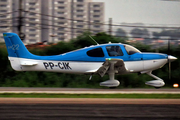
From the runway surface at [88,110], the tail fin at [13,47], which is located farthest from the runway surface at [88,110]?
the tail fin at [13,47]

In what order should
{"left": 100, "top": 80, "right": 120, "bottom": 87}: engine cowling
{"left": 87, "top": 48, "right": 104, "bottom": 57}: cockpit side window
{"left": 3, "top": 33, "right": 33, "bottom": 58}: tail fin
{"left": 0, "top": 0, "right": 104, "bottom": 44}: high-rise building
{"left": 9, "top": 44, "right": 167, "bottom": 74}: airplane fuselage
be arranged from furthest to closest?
1. {"left": 0, "top": 0, "right": 104, "bottom": 44}: high-rise building
2. {"left": 3, "top": 33, "right": 33, "bottom": 58}: tail fin
3. {"left": 9, "top": 44, "right": 167, "bottom": 74}: airplane fuselage
4. {"left": 87, "top": 48, "right": 104, "bottom": 57}: cockpit side window
5. {"left": 100, "top": 80, "right": 120, "bottom": 87}: engine cowling

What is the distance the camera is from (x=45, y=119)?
620cm

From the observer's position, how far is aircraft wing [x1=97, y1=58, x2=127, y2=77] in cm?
1206

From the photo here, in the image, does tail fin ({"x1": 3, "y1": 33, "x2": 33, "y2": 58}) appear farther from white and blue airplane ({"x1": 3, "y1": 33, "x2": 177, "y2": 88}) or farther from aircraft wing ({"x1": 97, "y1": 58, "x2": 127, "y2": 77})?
aircraft wing ({"x1": 97, "y1": 58, "x2": 127, "y2": 77})

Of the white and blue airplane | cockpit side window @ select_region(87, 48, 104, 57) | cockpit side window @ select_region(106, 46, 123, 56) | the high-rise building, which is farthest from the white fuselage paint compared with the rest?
the high-rise building

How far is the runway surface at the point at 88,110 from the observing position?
6.45 meters

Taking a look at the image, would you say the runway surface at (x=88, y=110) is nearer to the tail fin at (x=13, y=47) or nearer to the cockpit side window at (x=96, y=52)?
the cockpit side window at (x=96, y=52)

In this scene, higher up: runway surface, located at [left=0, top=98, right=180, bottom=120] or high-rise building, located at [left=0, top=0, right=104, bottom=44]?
high-rise building, located at [left=0, top=0, right=104, bottom=44]

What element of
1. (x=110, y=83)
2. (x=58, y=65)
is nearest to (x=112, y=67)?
(x=110, y=83)

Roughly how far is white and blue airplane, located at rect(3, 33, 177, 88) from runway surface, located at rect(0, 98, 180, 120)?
4296mm

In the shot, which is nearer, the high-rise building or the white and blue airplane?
the white and blue airplane

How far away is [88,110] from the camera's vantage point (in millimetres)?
7332

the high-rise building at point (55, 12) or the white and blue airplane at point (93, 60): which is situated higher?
the high-rise building at point (55, 12)

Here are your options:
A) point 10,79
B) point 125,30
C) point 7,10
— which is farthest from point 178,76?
point 7,10
